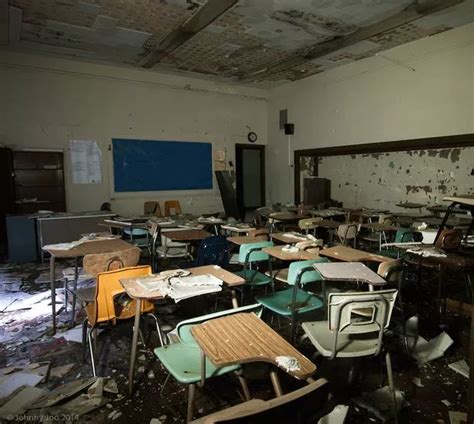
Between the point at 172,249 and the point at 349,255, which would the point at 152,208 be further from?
A: the point at 349,255

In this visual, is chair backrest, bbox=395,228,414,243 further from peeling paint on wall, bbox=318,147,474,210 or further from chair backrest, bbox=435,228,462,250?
peeling paint on wall, bbox=318,147,474,210

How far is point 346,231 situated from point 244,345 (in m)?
3.32

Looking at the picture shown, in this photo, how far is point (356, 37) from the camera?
5945 millimetres

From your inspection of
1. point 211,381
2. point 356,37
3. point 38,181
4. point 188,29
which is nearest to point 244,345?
point 211,381

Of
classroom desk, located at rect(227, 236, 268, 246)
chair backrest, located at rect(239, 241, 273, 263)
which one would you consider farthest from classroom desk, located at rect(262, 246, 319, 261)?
classroom desk, located at rect(227, 236, 268, 246)

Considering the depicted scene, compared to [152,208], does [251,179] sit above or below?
above

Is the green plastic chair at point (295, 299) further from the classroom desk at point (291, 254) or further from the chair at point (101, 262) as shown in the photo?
the chair at point (101, 262)

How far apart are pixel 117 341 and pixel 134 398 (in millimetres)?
827

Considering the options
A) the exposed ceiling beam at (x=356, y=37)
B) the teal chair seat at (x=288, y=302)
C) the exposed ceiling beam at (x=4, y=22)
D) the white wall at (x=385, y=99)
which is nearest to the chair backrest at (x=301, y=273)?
the teal chair seat at (x=288, y=302)

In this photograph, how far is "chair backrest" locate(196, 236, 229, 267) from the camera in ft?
11.2

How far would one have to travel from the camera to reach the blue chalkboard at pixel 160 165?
7.73 meters

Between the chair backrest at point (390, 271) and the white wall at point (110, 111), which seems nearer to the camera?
the chair backrest at point (390, 271)

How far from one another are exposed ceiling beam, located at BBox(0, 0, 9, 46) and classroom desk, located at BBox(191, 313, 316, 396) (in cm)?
551

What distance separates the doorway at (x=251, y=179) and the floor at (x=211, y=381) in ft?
22.0
